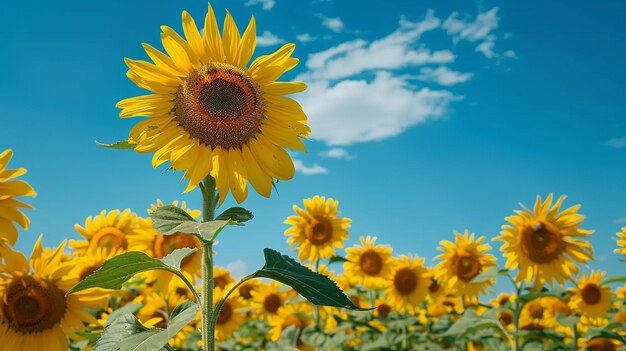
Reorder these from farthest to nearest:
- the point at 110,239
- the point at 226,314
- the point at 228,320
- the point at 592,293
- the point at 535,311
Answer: the point at 535,311, the point at 592,293, the point at 228,320, the point at 226,314, the point at 110,239

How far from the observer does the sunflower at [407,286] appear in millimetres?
11922

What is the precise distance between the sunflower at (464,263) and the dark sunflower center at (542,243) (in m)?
2.74

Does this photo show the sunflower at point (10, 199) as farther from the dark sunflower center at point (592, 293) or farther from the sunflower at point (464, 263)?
the dark sunflower center at point (592, 293)

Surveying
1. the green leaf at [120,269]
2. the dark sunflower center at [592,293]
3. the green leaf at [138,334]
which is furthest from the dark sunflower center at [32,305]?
the dark sunflower center at [592,293]

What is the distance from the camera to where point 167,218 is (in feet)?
9.27

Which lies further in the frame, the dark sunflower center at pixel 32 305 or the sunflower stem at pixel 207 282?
the dark sunflower center at pixel 32 305

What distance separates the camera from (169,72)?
11.2ft

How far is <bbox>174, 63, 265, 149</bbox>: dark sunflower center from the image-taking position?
345cm

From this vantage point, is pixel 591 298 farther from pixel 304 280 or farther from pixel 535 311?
pixel 304 280

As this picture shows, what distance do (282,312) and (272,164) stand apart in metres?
8.09

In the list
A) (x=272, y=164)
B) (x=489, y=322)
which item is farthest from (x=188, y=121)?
(x=489, y=322)

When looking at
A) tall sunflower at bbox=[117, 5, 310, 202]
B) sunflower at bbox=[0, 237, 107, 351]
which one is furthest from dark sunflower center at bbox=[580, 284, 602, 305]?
tall sunflower at bbox=[117, 5, 310, 202]

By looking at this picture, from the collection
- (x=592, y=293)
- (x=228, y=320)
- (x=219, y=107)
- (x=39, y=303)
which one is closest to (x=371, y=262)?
(x=228, y=320)

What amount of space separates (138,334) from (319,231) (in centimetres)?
722
